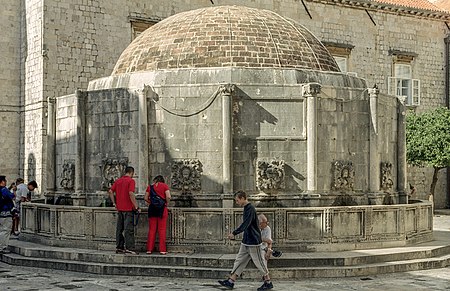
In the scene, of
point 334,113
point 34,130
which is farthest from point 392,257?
point 34,130

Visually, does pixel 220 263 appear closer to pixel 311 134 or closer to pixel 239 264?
pixel 239 264

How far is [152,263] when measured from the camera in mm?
12102

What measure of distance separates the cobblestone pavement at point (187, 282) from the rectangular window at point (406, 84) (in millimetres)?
25005

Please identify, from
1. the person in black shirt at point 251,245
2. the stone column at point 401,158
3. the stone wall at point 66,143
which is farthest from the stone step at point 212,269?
the stone column at point 401,158

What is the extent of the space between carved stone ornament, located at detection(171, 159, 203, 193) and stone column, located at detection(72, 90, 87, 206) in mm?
2317

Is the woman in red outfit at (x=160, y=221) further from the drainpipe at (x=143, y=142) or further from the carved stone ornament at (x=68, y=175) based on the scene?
the carved stone ornament at (x=68, y=175)

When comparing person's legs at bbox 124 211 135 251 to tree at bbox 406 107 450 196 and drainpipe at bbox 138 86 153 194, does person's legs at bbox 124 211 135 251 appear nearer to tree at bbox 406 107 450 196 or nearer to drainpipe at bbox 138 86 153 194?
drainpipe at bbox 138 86 153 194

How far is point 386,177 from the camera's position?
15.1 metres

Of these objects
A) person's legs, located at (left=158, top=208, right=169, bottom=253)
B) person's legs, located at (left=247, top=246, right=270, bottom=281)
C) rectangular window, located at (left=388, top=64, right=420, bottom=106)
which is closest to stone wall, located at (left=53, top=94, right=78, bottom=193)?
person's legs, located at (left=158, top=208, right=169, bottom=253)

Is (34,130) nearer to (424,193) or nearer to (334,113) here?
(334,113)

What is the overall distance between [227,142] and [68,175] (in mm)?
4129

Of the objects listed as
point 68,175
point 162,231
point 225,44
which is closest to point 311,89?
point 225,44

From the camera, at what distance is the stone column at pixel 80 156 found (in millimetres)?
14703

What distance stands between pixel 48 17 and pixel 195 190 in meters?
14.1
